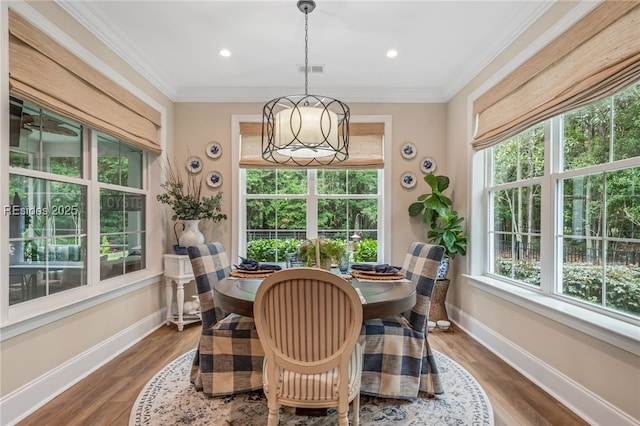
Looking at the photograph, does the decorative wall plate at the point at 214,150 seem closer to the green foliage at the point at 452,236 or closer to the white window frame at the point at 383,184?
the white window frame at the point at 383,184

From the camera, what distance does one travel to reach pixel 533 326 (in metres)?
2.45

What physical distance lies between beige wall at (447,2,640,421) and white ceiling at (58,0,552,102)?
0.14 meters

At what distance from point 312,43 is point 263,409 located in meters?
2.91

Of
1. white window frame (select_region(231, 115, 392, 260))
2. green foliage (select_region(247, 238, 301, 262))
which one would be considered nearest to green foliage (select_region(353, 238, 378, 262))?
white window frame (select_region(231, 115, 392, 260))

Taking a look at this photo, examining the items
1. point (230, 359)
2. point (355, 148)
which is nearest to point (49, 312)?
point (230, 359)

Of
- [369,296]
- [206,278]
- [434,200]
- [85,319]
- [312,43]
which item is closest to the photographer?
[369,296]

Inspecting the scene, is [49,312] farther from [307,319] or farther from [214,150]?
[214,150]

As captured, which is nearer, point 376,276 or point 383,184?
point 376,276

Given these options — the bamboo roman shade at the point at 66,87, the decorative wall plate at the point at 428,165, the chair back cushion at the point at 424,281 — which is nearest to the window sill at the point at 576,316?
the chair back cushion at the point at 424,281

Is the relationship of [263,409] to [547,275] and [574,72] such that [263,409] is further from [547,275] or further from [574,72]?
[574,72]

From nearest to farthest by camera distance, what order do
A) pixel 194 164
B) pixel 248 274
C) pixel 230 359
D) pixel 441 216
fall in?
pixel 230 359
pixel 248 274
pixel 441 216
pixel 194 164

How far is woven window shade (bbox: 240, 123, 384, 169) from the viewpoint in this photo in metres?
4.07

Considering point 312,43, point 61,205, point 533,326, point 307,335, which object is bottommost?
point 533,326

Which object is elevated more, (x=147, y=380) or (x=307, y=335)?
(x=307, y=335)
